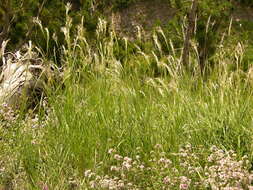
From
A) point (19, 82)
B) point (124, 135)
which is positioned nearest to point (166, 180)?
point (124, 135)

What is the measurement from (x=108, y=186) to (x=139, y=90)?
164 cm

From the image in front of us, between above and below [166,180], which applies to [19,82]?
below

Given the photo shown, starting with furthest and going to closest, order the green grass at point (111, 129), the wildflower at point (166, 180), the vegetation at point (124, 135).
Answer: the green grass at point (111, 129) → the vegetation at point (124, 135) → the wildflower at point (166, 180)

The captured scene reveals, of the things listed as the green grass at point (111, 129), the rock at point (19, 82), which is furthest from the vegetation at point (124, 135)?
the rock at point (19, 82)

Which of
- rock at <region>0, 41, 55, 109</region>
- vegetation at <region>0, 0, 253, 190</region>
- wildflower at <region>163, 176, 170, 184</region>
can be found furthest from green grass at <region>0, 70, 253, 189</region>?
wildflower at <region>163, 176, 170, 184</region>

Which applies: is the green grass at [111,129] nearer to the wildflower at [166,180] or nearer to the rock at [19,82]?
the rock at [19,82]

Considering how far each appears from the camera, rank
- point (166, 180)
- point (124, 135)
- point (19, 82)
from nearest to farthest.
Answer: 1. point (166, 180)
2. point (124, 135)
3. point (19, 82)

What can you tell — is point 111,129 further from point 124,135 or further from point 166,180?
point 166,180

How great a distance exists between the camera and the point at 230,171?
10.4 feet

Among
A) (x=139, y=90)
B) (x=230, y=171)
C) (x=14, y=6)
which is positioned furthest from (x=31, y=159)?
(x=14, y=6)

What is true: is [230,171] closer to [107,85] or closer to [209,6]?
[107,85]

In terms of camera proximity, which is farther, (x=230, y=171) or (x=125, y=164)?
(x=125, y=164)

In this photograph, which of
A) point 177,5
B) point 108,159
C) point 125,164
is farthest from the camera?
point 177,5

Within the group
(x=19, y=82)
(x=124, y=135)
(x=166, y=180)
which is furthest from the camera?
(x=19, y=82)
